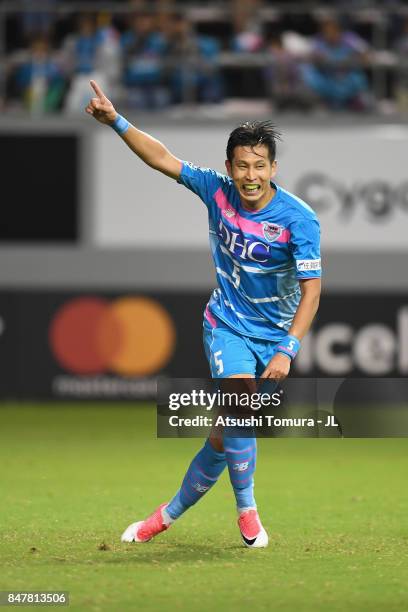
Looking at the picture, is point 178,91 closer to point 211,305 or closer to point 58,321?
point 58,321

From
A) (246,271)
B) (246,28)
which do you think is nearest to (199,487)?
(246,271)

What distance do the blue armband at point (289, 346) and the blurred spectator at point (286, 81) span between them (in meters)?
9.58

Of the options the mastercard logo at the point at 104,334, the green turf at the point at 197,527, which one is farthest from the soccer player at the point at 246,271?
the mastercard logo at the point at 104,334

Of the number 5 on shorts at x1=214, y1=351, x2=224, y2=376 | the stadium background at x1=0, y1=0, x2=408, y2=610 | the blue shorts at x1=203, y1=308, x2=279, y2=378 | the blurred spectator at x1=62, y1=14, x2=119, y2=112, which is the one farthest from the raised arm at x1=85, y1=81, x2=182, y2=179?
the blurred spectator at x1=62, y1=14, x2=119, y2=112

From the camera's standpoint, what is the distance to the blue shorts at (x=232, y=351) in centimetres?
652

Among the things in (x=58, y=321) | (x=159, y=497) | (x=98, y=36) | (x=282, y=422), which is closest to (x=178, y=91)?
(x=98, y=36)

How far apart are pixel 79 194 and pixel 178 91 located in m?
1.75

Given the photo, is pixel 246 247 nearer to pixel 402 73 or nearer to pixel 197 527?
pixel 197 527

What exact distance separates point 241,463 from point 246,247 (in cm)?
108

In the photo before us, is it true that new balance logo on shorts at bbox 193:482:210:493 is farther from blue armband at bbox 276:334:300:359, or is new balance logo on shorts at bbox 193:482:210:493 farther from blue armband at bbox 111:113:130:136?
blue armband at bbox 111:113:130:136

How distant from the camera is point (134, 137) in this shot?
6.59m

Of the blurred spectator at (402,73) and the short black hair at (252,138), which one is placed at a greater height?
the blurred spectator at (402,73)

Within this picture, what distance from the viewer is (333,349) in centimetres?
1546

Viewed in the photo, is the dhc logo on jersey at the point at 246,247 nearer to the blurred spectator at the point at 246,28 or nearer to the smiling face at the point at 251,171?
the smiling face at the point at 251,171
